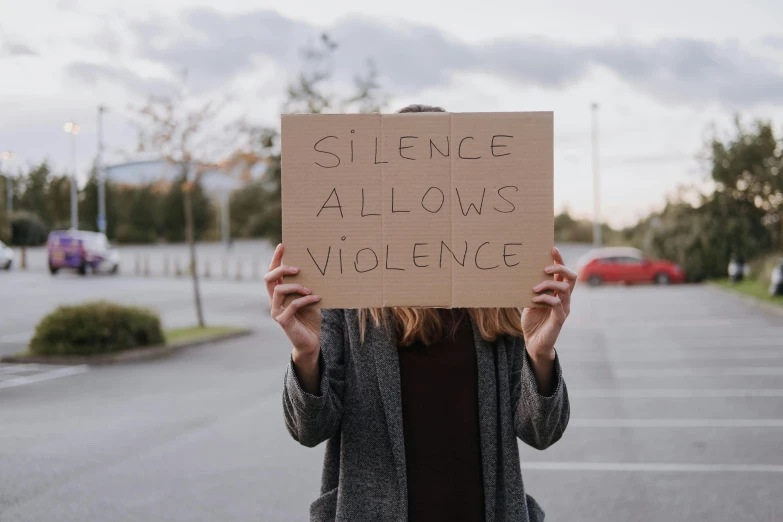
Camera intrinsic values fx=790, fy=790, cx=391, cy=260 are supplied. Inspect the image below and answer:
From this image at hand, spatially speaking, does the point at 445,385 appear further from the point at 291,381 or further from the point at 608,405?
the point at 608,405

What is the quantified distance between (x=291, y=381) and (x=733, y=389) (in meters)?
8.88

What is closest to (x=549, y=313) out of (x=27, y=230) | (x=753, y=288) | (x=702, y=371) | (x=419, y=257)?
(x=419, y=257)

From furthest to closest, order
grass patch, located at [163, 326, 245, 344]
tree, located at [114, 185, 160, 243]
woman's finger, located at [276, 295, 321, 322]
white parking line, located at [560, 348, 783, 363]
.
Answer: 1. tree, located at [114, 185, 160, 243]
2. grass patch, located at [163, 326, 245, 344]
3. white parking line, located at [560, 348, 783, 363]
4. woman's finger, located at [276, 295, 321, 322]

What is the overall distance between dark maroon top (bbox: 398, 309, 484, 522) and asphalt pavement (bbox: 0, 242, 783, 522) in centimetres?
334

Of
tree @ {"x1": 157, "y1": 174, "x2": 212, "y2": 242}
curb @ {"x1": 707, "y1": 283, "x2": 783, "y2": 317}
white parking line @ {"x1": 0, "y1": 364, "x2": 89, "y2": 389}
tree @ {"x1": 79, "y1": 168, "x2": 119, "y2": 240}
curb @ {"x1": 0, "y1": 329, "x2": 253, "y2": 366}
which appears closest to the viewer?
white parking line @ {"x1": 0, "y1": 364, "x2": 89, "y2": 389}

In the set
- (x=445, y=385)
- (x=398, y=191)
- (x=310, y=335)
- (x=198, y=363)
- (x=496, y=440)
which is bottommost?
(x=198, y=363)

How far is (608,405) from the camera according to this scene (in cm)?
870

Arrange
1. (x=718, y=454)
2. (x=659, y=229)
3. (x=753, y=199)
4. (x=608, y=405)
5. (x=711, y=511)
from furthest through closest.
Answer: (x=659, y=229), (x=753, y=199), (x=608, y=405), (x=718, y=454), (x=711, y=511)

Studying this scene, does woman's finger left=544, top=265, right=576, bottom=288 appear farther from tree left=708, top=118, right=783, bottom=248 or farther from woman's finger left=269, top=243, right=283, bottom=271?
tree left=708, top=118, right=783, bottom=248

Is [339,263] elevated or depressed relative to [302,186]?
depressed

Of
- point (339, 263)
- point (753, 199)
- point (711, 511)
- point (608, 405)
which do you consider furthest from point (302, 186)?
point (753, 199)

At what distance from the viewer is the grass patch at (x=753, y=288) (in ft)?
72.9

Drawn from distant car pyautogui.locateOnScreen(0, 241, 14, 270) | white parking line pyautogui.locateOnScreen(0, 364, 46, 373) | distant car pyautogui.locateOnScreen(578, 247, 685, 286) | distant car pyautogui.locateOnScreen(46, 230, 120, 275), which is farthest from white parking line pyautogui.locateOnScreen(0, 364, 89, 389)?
distant car pyautogui.locateOnScreen(0, 241, 14, 270)

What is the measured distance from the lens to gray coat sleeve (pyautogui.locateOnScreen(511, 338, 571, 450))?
205cm
